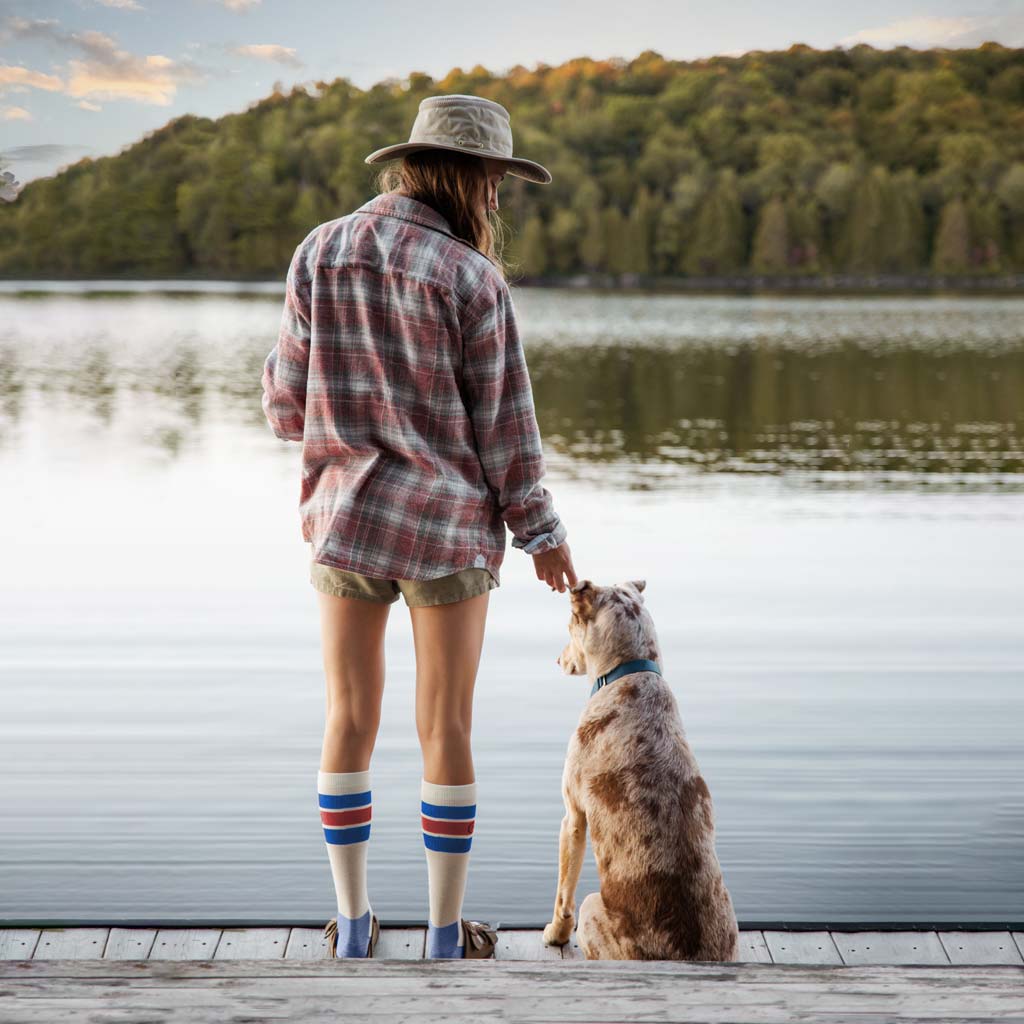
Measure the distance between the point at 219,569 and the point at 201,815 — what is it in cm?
342

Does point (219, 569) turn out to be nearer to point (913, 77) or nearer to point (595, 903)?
point (595, 903)

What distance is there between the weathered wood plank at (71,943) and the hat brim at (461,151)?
1536 mm

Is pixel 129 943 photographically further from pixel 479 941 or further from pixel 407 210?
pixel 407 210

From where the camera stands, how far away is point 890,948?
234cm

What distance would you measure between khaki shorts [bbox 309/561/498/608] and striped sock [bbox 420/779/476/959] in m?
0.37

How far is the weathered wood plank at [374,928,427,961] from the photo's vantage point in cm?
234

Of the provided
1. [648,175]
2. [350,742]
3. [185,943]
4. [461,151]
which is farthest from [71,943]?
[648,175]

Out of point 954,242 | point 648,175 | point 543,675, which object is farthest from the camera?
point 648,175

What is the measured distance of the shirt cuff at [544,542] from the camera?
216cm

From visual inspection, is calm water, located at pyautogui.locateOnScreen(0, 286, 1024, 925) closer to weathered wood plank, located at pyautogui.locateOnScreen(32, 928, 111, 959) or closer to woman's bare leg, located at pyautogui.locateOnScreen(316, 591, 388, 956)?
weathered wood plank, located at pyautogui.locateOnScreen(32, 928, 111, 959)

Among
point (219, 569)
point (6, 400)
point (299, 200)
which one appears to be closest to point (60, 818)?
point (219, 569)

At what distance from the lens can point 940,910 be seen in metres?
2.58

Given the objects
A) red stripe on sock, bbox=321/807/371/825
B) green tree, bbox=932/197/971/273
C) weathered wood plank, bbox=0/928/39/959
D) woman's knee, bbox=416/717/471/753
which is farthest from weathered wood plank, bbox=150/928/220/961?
green tree, bbox=932/197/971/273

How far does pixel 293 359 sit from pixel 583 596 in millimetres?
685
